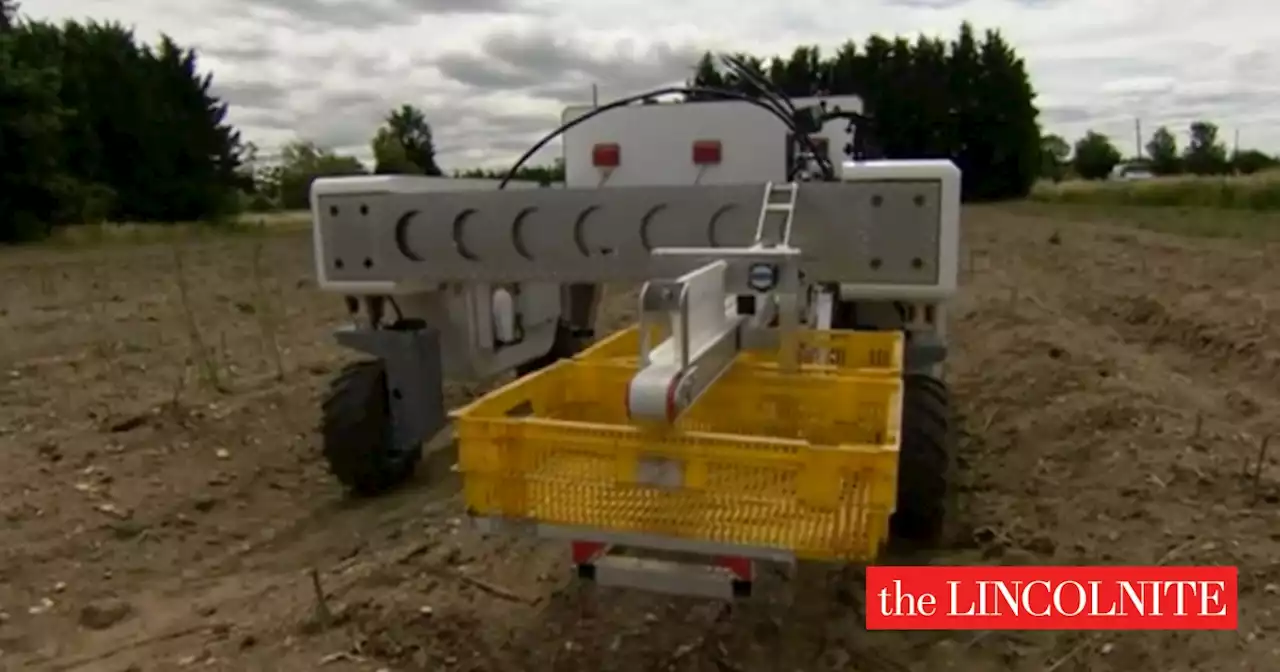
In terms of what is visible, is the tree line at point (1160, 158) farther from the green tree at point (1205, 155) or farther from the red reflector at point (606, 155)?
the red reflector at point (606, 155)

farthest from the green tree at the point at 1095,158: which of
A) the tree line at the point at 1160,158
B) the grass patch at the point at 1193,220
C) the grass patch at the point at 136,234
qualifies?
the grass patch at the point at 136,234

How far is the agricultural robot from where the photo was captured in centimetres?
245

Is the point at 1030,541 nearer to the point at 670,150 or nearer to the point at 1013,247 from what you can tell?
the point at 670,150

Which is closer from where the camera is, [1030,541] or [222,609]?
[222,609]

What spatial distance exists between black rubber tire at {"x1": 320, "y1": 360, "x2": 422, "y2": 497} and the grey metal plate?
56 cm

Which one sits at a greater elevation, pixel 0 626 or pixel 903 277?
pixel 903 277

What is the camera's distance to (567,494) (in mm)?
2604

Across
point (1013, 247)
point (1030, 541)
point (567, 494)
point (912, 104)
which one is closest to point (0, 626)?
point (567, 494)

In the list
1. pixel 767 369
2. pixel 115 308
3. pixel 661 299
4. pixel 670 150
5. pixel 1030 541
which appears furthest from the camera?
pixel 115 308

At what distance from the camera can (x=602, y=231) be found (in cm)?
346

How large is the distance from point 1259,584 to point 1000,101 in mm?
50130

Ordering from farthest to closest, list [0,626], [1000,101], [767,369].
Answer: [1000,101]
[0,626]
[767,369]

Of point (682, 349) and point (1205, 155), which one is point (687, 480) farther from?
point (1205, 155)

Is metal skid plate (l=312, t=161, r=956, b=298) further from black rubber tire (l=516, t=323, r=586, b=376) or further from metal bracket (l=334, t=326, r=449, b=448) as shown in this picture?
black rubber tire (l=516, t=323, r=586, b=376)
